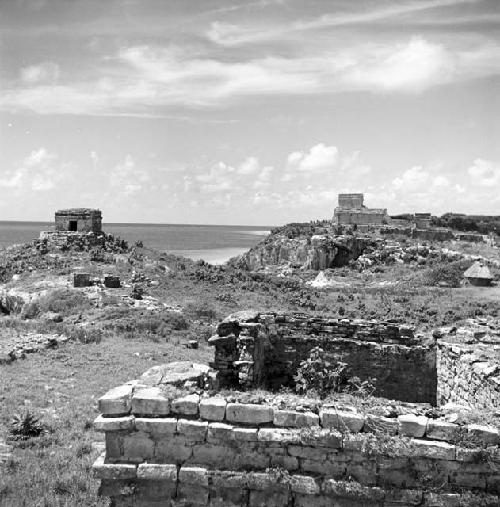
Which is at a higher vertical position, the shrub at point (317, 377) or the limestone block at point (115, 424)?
the limestone block at point (115, 424)

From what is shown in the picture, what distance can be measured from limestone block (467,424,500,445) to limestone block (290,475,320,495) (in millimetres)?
1689

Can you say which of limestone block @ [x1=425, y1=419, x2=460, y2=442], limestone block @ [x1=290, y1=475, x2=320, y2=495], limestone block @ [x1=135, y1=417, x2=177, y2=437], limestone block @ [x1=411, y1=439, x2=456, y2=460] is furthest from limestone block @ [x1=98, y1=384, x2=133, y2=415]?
limestone block @ [x1=425, y1=419, x2=460, y2=442]

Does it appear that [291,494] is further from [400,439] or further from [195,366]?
[195,366]

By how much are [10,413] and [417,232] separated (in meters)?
45.6

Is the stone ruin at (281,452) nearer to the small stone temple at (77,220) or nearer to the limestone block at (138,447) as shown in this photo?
the limestone block at (138,447)

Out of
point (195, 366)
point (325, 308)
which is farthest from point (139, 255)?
point (195, 366)

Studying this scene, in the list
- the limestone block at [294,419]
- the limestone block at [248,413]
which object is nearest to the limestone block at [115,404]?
the limestone block at [248,413]

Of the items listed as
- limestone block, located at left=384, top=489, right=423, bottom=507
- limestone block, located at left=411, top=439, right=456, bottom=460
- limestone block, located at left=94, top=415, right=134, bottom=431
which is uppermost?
limestone block, located at left=94, top=415, right=134, bottom=431

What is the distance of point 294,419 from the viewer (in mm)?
5559

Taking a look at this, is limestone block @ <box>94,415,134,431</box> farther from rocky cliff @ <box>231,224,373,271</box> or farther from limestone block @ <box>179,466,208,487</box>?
rocky cliff @ <box>231,224,373,271</box>

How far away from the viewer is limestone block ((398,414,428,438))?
5.40 meters

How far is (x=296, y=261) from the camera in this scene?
50.2 meters

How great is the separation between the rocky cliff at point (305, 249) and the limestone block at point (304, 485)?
139ft

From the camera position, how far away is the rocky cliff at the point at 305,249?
157ft
